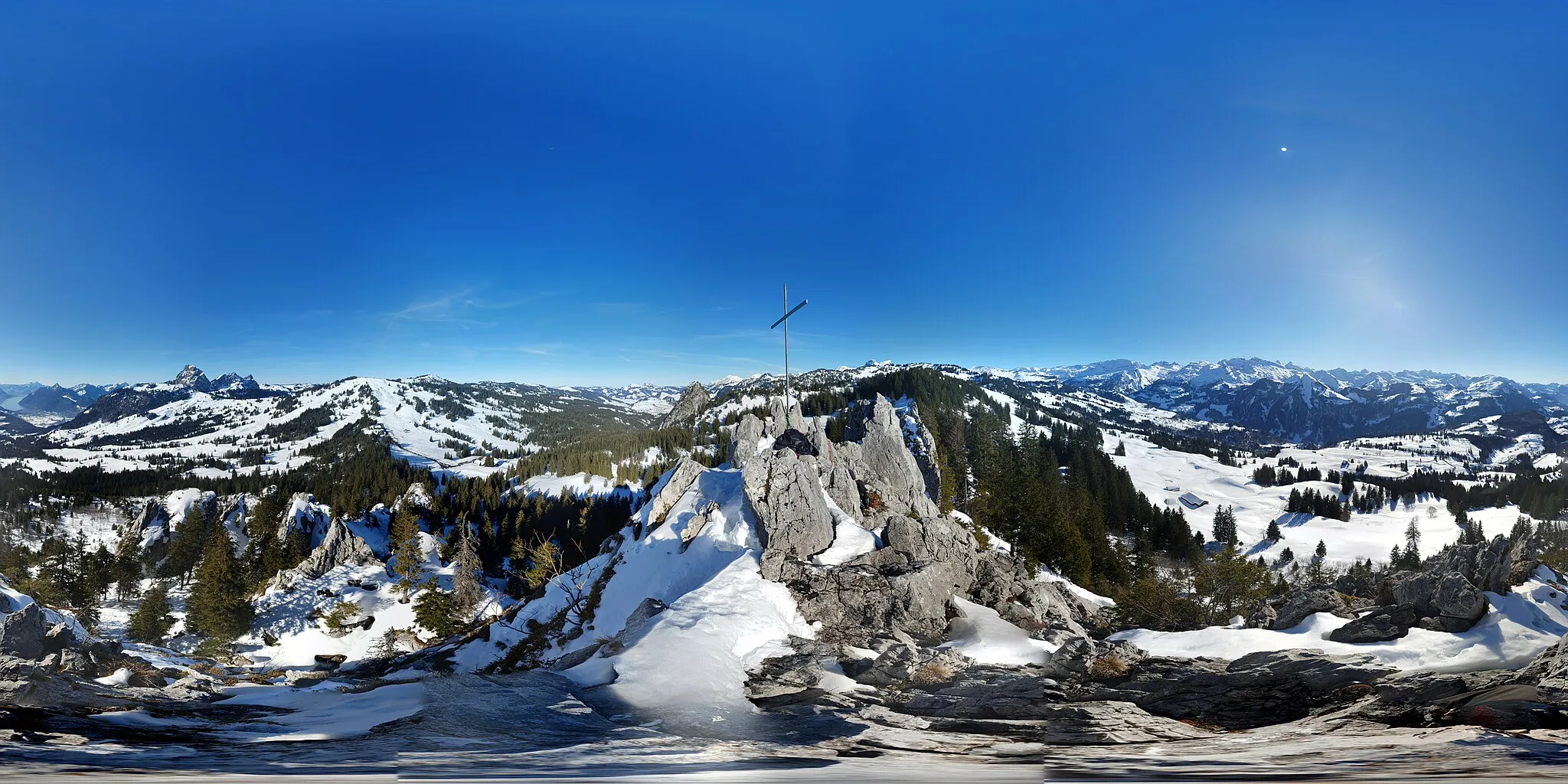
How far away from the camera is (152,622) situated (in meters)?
50.8

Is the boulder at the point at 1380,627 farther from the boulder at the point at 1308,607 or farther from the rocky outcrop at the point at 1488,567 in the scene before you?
the rocky outcrop at the point at 1488,567

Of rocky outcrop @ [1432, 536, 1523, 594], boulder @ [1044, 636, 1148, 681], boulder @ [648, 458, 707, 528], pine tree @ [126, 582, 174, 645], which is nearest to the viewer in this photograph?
boulder @ [1044, 636, 1148, 681]

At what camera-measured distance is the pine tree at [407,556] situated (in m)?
64.5

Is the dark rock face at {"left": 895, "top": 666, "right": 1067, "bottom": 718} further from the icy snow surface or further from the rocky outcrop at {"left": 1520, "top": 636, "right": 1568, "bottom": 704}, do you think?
the rocky outcrop at {"left": 1520, "top": 636, "right": 1568, "bottom": 704}

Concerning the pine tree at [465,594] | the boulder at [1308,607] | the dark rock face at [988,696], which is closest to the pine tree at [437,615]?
the pine tree at [465,594]

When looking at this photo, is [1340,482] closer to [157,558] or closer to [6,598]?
[6,598]

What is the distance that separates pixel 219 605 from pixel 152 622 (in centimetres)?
443

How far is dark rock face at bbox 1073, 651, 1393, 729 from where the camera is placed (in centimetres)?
1149

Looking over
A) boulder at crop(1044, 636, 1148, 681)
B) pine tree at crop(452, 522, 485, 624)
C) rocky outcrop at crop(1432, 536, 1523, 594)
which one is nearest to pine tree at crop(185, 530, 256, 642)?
pine tree at crop(452, 522, 485, 624)

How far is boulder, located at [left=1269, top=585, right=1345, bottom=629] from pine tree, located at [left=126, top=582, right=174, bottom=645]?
8407cm

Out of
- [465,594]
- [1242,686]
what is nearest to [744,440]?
[465,594]

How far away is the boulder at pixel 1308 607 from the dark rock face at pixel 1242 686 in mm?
5619

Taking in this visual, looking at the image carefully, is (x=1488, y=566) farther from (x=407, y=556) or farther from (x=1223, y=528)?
(x=1223, y=528)

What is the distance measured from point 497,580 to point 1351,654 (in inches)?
3928
